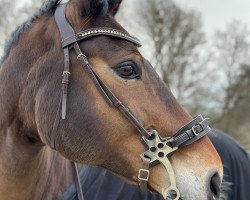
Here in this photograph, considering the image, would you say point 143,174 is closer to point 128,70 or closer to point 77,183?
point 128,70

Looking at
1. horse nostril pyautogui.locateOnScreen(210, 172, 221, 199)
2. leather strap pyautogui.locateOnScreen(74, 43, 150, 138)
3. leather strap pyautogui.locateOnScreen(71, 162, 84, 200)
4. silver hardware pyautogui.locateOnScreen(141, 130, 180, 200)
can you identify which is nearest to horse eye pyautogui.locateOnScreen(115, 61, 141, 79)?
leather strap pyautogui.locateOnScreen(74, 43, 150, 138)

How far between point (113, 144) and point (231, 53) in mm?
28828

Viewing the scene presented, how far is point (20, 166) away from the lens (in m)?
2.79

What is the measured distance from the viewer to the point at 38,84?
2.66 meters

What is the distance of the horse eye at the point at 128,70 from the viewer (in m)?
2.47

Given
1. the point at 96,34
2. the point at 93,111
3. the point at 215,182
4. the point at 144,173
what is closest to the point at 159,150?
the point at 144,173

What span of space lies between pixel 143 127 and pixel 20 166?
0.93 metres

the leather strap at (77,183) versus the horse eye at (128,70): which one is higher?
the horse eye at (128,70)

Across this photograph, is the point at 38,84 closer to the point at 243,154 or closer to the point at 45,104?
the point at 45,104

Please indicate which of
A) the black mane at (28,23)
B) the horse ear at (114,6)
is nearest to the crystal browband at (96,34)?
the horse ear at (114,6)

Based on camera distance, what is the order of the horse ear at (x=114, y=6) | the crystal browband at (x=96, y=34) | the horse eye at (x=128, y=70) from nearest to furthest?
the horse eye at (x=128, y=70) < the crystal browband at (x=96, y=34) < the horse ear at (x=114, y=6)

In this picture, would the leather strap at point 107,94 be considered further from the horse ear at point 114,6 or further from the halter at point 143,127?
the horse ear at point 114,6

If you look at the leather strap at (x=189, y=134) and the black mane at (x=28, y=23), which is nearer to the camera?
the leather strap at (x=189, y=134)

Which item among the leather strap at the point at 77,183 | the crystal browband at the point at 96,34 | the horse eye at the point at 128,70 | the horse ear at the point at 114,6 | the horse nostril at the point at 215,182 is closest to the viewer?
the horse nostril at the point at 215,182
